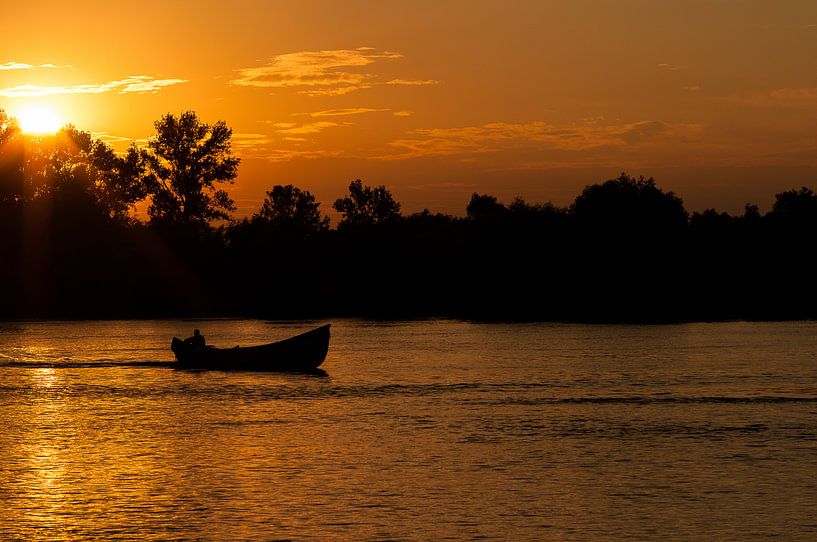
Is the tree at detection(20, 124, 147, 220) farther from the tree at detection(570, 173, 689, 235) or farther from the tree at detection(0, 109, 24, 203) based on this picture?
the tree at detection(570, 173, 689, 235)

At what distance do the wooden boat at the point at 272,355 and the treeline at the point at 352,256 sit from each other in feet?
248

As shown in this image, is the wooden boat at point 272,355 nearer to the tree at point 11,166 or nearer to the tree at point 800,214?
the tree at point 11,166

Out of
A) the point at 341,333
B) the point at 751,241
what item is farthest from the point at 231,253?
the point at 751,241

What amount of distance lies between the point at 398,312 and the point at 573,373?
92.1 metres

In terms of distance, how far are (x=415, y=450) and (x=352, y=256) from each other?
125551mm

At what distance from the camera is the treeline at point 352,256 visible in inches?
5217

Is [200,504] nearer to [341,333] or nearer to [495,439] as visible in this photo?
[495,439]

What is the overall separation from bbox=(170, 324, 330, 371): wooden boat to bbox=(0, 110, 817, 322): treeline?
75454 mm

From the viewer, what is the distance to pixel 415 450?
115 ft

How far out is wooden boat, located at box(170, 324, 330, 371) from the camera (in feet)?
194

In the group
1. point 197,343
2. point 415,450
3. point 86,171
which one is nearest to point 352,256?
point 86,171

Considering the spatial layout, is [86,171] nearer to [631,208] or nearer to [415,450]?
[631,208]

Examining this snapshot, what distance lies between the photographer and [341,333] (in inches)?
4183

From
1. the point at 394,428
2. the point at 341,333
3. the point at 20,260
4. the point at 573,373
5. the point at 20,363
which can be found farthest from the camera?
the point at 20,260
